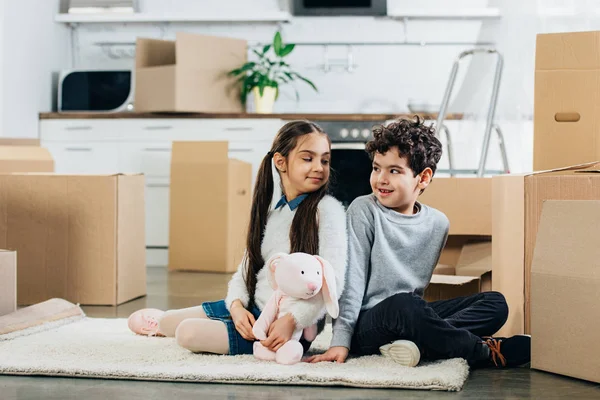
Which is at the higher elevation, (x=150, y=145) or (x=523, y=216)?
(x=150, y=145)

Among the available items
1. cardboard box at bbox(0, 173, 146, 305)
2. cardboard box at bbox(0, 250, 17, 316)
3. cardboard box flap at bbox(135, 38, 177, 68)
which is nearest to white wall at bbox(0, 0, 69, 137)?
cardboard box flap at bbox(135, 38, 177, 68)

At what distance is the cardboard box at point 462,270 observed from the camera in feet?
7.85

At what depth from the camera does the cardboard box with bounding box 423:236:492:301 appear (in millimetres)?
2393

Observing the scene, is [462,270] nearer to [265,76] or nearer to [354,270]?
[354,270]

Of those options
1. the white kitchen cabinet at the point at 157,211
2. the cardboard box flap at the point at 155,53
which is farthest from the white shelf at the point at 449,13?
the white kitchen cabinet at the point at 157,211

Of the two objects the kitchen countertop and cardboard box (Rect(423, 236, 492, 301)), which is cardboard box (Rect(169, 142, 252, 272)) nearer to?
the kitchen countertop

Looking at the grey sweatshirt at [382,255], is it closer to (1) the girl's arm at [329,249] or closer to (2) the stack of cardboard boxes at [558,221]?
(1) the girl's arm at [329,249]

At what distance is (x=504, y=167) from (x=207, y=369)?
213cm

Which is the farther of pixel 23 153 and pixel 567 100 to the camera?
pixel 23 153

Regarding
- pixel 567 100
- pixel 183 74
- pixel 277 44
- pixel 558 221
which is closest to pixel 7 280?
pixel 558 221

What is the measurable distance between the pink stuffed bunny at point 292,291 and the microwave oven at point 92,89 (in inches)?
123

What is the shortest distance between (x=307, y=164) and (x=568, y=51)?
0.79 meters

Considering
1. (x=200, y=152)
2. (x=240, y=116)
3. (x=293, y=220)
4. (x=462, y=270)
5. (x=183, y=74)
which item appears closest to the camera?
(x=293, y=220)

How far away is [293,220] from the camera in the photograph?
1969 mm
